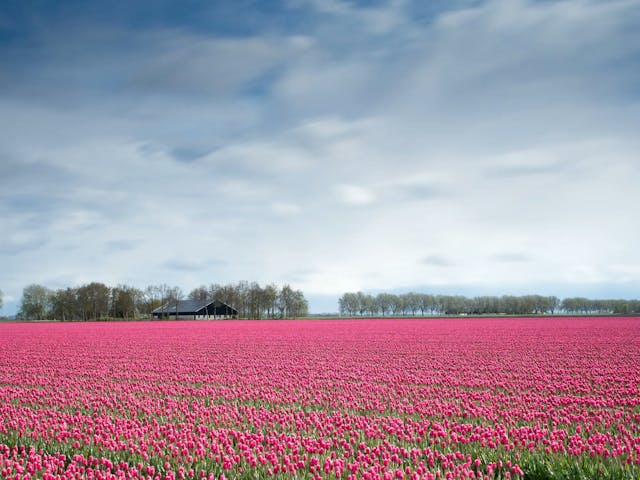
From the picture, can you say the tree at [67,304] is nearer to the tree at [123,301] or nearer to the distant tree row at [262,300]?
the tree at [123,301]

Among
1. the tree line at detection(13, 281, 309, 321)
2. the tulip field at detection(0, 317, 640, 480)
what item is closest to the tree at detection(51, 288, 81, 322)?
the tree line at detection(13, 281, 309, 321)

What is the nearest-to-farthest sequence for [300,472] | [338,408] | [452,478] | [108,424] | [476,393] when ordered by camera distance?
[452,478], [300,472], [108,424], [338,408], [476,393]

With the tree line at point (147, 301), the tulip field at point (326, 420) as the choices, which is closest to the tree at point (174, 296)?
the tree line at point (147, 301)

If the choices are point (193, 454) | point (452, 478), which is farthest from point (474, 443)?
point (193, 454)

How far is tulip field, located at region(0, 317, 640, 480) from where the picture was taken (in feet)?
25.6

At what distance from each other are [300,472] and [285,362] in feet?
49.0

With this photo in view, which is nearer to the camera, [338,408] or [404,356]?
[338,408]

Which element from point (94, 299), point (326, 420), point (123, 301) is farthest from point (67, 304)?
point (326, 420)

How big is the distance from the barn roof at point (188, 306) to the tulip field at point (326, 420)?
123608 millimetres

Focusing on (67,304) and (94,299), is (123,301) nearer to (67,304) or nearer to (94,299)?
(94,299)

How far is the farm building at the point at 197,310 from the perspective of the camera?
14175 centimetres

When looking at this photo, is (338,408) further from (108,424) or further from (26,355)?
(26,355)

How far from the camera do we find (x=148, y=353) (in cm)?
2847

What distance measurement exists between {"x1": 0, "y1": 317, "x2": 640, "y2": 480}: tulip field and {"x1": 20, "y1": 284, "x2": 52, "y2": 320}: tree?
16295cm
